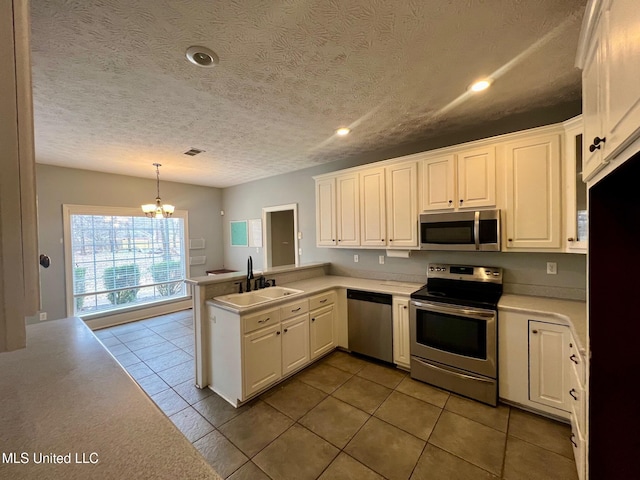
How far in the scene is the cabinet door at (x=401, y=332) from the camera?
9.44 feet

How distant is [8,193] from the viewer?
42cm

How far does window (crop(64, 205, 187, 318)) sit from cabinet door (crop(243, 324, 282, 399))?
380 cm

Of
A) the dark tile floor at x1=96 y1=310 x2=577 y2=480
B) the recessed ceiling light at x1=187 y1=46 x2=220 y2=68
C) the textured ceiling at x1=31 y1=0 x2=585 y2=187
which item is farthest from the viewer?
the dark tile floor at x1=96 y1=310 x2=577 y2=480

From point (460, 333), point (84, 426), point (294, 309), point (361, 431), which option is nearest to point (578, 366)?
point (460, 333)

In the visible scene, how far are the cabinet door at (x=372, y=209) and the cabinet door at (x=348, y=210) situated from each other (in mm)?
74

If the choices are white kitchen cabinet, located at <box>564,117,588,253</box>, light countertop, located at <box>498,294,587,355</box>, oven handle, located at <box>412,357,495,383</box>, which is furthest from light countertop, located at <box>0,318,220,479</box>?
white kitchen cabinet, located at <box>564,117,588,253</box>

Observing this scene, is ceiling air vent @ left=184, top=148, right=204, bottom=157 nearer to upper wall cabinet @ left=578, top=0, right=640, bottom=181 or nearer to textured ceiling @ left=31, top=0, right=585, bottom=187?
textured ceiling @ left=31, top=0, right=585, bottom=187

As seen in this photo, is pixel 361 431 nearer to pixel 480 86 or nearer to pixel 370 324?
pixel 370 324

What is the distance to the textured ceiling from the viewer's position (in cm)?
136

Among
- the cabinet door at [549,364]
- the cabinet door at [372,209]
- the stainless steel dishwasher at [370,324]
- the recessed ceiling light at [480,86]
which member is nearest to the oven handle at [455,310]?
the cabinet door at [549,364]

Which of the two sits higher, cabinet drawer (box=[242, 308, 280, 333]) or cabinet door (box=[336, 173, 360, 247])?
cabinet door (box=[336, 173, 360, 247])

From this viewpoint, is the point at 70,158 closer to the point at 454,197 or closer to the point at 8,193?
the point at 8,193

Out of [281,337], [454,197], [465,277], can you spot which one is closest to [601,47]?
[454,197]

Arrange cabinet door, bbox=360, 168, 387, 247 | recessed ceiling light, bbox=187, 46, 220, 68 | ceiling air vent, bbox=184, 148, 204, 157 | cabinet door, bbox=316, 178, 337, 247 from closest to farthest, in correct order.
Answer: recessed ceiling light, bbox=187, 46, 220, 68, cabinet door, bbox=360, 168, 387, 247, ceiling air vent, bbox=184, 148, 204, 157, cabinet door, bbox=316, 178, 337, 247
